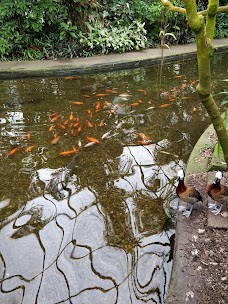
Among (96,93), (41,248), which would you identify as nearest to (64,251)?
(41,248)

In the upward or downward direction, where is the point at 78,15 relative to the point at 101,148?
upward

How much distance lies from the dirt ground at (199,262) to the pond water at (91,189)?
14.6 inches

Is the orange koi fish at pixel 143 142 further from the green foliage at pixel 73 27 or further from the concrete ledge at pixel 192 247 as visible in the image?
the green foliage at pixel 73 27

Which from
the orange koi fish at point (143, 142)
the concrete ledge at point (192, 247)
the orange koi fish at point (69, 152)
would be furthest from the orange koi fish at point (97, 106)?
the concrete ledge at point (192, 247)

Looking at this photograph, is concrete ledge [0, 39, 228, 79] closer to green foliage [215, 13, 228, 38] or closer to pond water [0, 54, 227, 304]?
pond water [0, 54, 227, 304]

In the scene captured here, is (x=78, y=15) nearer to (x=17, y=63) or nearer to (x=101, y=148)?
(x=17, y=63)

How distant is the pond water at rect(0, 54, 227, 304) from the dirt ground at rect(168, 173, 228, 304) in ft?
1.21

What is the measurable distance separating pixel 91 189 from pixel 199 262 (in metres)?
1.76

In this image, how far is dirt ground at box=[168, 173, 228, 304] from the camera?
2102 millimetres

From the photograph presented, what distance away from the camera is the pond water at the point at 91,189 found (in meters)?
2.72

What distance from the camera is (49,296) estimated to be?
2.58m

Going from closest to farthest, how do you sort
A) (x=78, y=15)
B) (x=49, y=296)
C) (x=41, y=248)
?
(x=49, y=296), (x=41, y=248), (x=78, y=15)

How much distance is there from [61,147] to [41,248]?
6.45 ft

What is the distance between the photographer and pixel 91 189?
3838mm
